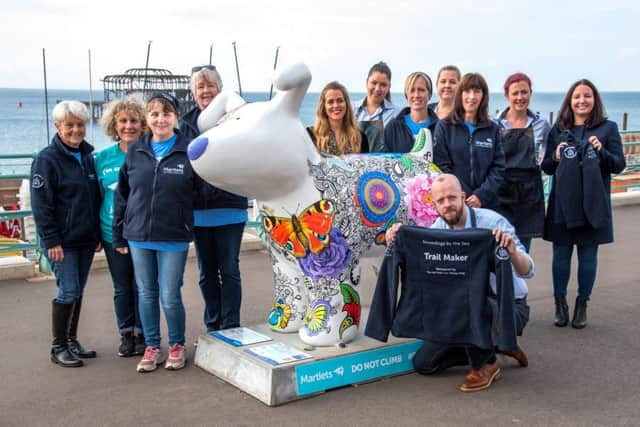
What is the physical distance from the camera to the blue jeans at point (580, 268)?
5.25 m

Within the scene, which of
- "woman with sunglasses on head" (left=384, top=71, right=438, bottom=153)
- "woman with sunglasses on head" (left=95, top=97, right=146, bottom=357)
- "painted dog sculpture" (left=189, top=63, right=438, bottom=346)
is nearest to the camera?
"painted dog sculpture" (left=189, top=63, right=438, bottom=346)

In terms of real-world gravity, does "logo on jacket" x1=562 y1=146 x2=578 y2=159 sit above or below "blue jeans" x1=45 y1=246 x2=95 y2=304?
above

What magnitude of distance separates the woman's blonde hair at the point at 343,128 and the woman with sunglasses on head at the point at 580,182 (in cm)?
157

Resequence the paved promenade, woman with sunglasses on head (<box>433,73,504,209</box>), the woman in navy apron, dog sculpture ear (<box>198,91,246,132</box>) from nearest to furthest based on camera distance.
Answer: the paved promenade → dog sculpture ear (<box>198,91,246,132</box>) → woman with sunglasses on head (<box>433,73,504,209</box>) → the woman in navy apron

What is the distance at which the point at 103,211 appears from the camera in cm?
454

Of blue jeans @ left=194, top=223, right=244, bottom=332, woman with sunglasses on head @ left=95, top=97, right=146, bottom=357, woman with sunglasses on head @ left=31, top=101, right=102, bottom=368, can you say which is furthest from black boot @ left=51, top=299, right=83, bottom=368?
blue jeans @ left=194, top=223, right=244, bottom=332

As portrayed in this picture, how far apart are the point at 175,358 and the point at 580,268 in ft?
9.62

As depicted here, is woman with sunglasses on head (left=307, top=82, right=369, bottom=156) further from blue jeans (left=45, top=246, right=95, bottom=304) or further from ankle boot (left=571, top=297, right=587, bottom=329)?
ankle boot (left=571, top=297, right=587, bottom=329)

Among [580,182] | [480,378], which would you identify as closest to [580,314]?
[580,182]

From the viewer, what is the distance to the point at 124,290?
4.63 metres

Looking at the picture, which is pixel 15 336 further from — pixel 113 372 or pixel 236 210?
pixel 236 210

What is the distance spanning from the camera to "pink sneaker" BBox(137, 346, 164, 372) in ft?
14.1

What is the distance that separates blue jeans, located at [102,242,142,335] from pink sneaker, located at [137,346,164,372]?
35 cm

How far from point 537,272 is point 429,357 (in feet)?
10.8
